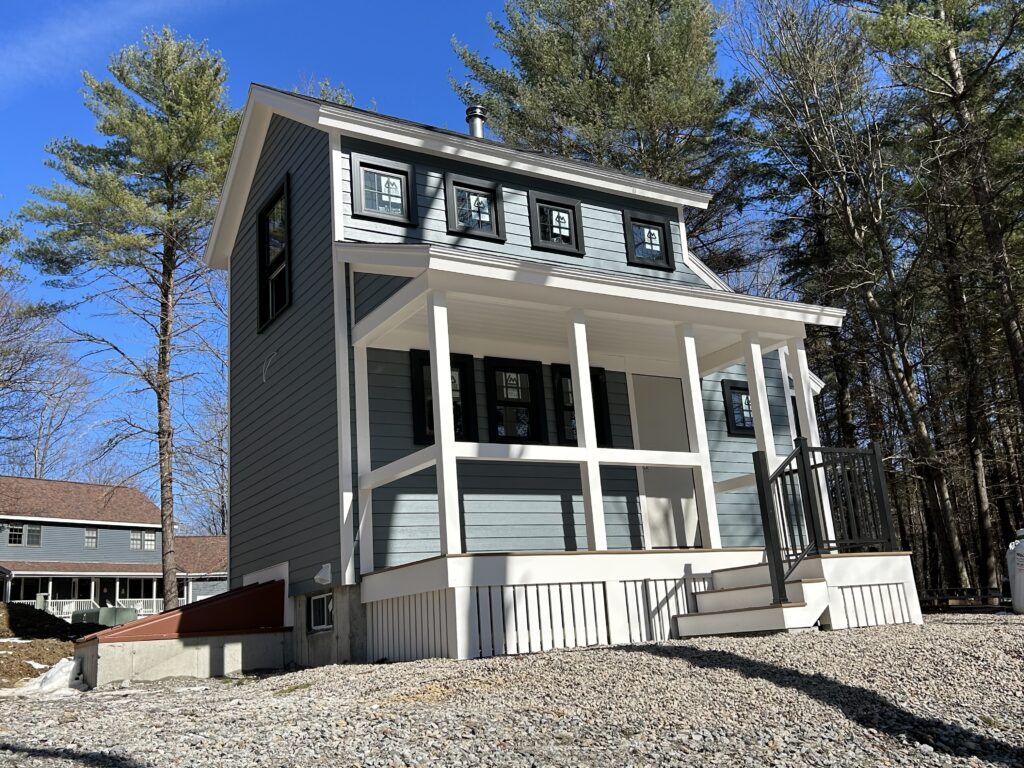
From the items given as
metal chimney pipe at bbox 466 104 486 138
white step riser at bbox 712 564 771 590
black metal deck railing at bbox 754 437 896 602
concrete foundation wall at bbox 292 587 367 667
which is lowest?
concrete foundation wall at bbox 292 587 367 667

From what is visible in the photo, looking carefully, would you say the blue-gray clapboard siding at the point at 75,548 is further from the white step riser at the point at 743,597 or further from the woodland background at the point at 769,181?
the white step riser at the point at 743,597

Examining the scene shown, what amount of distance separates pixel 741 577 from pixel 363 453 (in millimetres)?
4094

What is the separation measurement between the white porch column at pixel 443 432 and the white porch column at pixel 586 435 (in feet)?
4.47

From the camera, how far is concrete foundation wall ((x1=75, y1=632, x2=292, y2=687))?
29.5ft

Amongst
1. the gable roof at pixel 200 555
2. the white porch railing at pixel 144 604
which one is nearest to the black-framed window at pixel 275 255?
the white porch railing at pixel 144 604

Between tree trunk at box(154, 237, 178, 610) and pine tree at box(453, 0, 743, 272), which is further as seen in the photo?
pine tree at box(453, 0, 743, 272)

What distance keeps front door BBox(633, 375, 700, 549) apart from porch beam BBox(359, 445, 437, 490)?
4.23 m

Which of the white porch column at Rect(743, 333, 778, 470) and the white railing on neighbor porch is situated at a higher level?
the white porch column at Rect(743, 333, 778, 470)

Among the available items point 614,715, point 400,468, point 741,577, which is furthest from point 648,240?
point 614,715

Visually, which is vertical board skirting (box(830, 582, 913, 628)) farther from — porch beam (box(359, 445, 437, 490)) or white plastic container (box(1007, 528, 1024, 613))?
porch beam (box(359, 445, 437, 490))

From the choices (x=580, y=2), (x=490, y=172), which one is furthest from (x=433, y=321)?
(x=580, y=2)

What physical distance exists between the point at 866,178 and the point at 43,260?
718 inches

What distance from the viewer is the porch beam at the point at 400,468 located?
8.05 m

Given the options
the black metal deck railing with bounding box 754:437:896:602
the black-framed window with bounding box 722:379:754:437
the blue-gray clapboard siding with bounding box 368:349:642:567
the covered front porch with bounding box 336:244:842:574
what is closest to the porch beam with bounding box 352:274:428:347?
the covered front porch with bounding box 336:244:842:574
